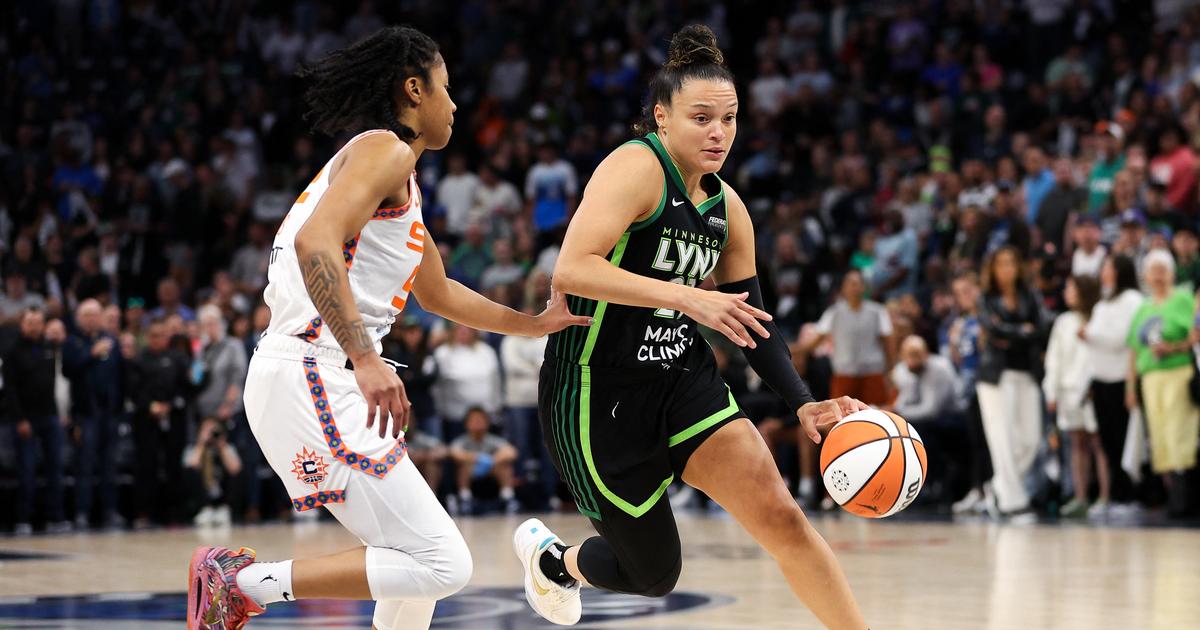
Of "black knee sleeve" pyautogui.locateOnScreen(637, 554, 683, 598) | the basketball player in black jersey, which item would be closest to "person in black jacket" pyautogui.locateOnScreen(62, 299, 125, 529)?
the basketball player in black jersey

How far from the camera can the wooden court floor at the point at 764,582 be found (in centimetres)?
705

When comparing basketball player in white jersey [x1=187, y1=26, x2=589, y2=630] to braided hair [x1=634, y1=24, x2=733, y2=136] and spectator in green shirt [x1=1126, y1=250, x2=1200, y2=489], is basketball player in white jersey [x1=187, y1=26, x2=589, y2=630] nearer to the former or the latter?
braided hair [x1=634, y1=24, x2=733, y2=136]

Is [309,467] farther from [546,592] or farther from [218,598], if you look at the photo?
[546,592]

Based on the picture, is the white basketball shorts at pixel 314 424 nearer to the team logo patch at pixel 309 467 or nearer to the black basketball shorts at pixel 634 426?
the team logo patch at pixel 309 467

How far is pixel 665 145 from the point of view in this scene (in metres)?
5.12

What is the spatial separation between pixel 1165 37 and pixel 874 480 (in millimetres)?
13530

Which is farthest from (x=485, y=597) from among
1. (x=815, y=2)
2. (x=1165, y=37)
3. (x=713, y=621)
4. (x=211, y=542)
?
(x=815, y=2)

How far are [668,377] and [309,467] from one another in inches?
50.7

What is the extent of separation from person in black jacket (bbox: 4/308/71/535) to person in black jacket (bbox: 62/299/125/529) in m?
0.21

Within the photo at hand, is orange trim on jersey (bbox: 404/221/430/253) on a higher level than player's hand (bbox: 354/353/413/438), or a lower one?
higher

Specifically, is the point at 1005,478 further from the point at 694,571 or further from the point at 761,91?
the point at 761,91

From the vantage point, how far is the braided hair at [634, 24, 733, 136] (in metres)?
5.04

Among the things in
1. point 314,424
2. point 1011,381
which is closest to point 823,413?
point 314,424

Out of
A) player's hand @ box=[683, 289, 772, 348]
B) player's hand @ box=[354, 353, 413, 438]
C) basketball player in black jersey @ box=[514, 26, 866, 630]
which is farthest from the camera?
basketball player in black jersey @ box=[514, 26, 866, 630]
